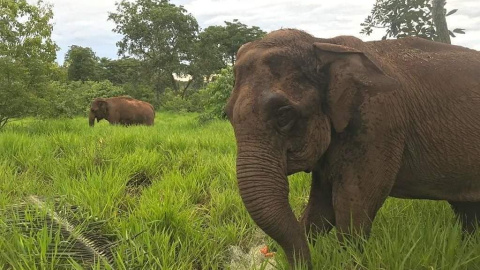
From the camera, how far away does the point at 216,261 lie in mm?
2871

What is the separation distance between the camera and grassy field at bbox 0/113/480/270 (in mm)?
2281

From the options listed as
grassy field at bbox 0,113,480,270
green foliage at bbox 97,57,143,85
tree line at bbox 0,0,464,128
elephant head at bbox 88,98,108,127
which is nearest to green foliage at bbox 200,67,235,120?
tree line at bbox 0,0,464,128

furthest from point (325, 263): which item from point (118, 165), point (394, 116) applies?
point (118, 165)

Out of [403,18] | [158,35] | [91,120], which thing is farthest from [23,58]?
[158,35]

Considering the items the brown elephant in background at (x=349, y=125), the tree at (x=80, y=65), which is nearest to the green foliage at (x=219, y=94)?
the brown elephant in background at (x=349, y=125)

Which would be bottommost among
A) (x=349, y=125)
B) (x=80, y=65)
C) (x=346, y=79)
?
(x=349, y=125)

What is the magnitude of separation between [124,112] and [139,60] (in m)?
20.6

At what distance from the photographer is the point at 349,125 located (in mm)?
2293

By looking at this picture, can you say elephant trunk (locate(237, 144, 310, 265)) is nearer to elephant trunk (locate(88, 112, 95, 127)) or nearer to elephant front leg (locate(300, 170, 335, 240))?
elephant front leg (locate(300, 170, 335, 240))

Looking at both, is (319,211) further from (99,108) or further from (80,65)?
(80,65)

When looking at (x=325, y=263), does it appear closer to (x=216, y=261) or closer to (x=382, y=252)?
(x=382, y=252)

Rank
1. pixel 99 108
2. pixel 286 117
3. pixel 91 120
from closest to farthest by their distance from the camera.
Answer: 1. pixel 286 117
2. pixel 91 120
3. pixel 99 108

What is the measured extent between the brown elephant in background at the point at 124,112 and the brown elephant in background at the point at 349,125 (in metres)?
13.3

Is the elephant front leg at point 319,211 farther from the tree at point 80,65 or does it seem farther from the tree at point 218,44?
the tree at point 80,65
